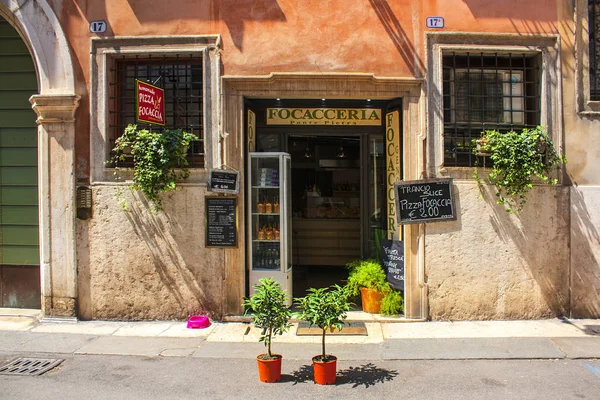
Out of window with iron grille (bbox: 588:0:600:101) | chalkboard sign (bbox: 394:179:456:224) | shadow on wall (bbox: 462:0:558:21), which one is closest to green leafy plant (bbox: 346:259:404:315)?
chalkboard sign (bbox: 394:179:456:224)

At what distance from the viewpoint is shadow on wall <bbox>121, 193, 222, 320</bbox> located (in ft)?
24.8

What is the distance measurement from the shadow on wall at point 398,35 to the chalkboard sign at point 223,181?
311cm

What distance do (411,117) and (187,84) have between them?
3.59 metres

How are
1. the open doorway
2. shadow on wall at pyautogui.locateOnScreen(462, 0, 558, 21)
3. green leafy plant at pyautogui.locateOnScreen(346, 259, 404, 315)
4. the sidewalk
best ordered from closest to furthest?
the sidewalk, shadow on wall at pyautogui.locateOnScreen(462, 0, 558, 21), green leafy plant at pyautogui.locateOnScreen(346, 259, 404, 315), the open doorway

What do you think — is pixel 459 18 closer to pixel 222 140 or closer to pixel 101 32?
pixel 222 140

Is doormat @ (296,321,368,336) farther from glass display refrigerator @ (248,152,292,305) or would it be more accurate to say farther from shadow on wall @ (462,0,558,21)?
shadow on wall @ (462,0,558,21)

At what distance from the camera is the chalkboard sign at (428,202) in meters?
7.39

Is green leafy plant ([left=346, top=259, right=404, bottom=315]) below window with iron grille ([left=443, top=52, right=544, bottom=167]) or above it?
below

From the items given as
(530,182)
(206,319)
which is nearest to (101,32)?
(206,319)

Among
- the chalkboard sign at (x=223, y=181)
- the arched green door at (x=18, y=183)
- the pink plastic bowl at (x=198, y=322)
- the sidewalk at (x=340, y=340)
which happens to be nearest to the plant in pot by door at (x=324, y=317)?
the sidewalk at (x=340, y=340)

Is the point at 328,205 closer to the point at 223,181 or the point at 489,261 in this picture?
the point at 223,181

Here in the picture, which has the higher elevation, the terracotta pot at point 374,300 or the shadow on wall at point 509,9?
the shadow on wall at point 509,9

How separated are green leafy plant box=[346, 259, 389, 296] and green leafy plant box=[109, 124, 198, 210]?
10.2 feet

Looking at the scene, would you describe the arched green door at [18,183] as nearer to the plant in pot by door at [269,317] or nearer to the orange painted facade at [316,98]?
the orange painted facade at [316,98]
